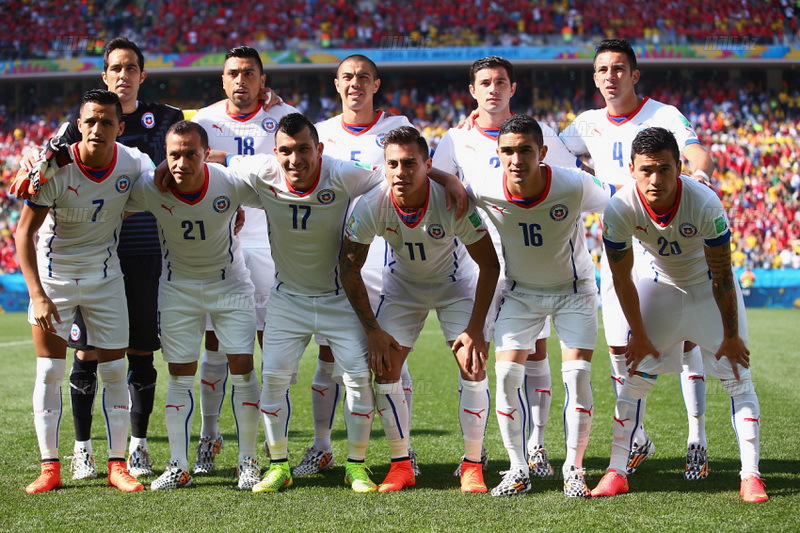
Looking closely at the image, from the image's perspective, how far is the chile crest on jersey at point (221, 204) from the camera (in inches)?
191

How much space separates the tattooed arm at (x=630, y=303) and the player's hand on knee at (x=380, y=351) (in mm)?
1326

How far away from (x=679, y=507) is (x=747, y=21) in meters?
30.3

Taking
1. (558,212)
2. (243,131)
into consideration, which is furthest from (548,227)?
(243,131)

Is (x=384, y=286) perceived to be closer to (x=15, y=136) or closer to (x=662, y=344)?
(x=662, y=344)

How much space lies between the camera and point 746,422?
443cm

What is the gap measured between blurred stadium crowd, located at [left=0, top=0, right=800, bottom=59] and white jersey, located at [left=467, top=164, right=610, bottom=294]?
25511mm

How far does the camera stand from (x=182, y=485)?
4.85 m

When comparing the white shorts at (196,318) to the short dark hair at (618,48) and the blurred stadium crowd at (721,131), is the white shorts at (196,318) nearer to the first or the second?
the short dark hair at (618,48)

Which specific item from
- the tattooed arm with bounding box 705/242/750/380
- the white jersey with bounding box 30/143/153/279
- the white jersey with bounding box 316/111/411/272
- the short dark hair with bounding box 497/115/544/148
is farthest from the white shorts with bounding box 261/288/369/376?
the tattooed arm with bounding box 705/242/750/380

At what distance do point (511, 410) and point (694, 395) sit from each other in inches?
55.8

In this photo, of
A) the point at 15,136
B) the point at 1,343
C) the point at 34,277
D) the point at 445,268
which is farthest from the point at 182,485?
the point at 15,136

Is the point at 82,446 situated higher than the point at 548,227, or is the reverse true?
the point at 548,227

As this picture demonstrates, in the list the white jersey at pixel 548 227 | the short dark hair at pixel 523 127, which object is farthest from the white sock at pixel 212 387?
the short dark hair at pixel 523 127

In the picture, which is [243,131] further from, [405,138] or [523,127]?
[523,127]
